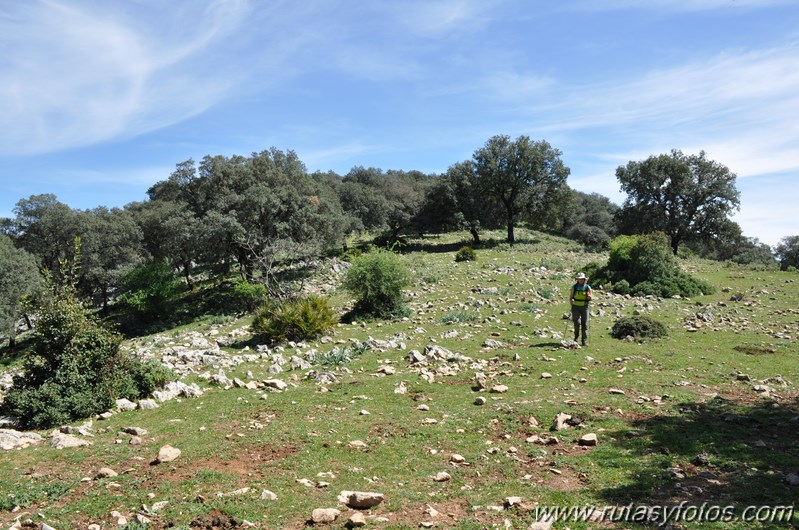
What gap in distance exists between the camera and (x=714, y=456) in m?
6.46

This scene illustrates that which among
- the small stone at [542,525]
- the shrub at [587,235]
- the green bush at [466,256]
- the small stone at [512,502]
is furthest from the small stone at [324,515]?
the shrub at [587,235]

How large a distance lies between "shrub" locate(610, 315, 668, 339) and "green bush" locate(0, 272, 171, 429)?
13.5 metres

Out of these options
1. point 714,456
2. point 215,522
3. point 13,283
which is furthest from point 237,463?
point 13,283

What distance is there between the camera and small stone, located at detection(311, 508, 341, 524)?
5129 millimetres

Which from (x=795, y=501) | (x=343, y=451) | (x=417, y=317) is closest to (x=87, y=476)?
(x=343, y=451)

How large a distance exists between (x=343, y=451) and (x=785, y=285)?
27.3 metres

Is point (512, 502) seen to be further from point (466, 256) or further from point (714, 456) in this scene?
point (466, 256)

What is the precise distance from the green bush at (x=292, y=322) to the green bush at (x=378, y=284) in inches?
119

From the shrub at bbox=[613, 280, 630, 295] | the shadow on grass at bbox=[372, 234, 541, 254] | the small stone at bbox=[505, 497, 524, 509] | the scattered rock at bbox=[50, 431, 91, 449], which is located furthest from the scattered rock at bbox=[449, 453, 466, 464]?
the shadow on grass at bbox=[372, 234, 541, 254]

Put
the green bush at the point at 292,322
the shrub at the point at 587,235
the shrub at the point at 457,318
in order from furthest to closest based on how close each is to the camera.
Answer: the shrub at the point at 587,235 < the shrub at the point at 457,318 < the green bush at the point at 292,322

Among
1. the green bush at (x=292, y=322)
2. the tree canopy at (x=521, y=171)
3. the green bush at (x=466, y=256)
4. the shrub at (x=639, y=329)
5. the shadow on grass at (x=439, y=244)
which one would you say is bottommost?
the shrub at (x=639, y=329)

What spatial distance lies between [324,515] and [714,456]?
539 centimetres

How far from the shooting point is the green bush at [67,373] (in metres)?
Result: 8.41

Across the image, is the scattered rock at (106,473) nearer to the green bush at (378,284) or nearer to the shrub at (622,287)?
the green bush at (378,284)
